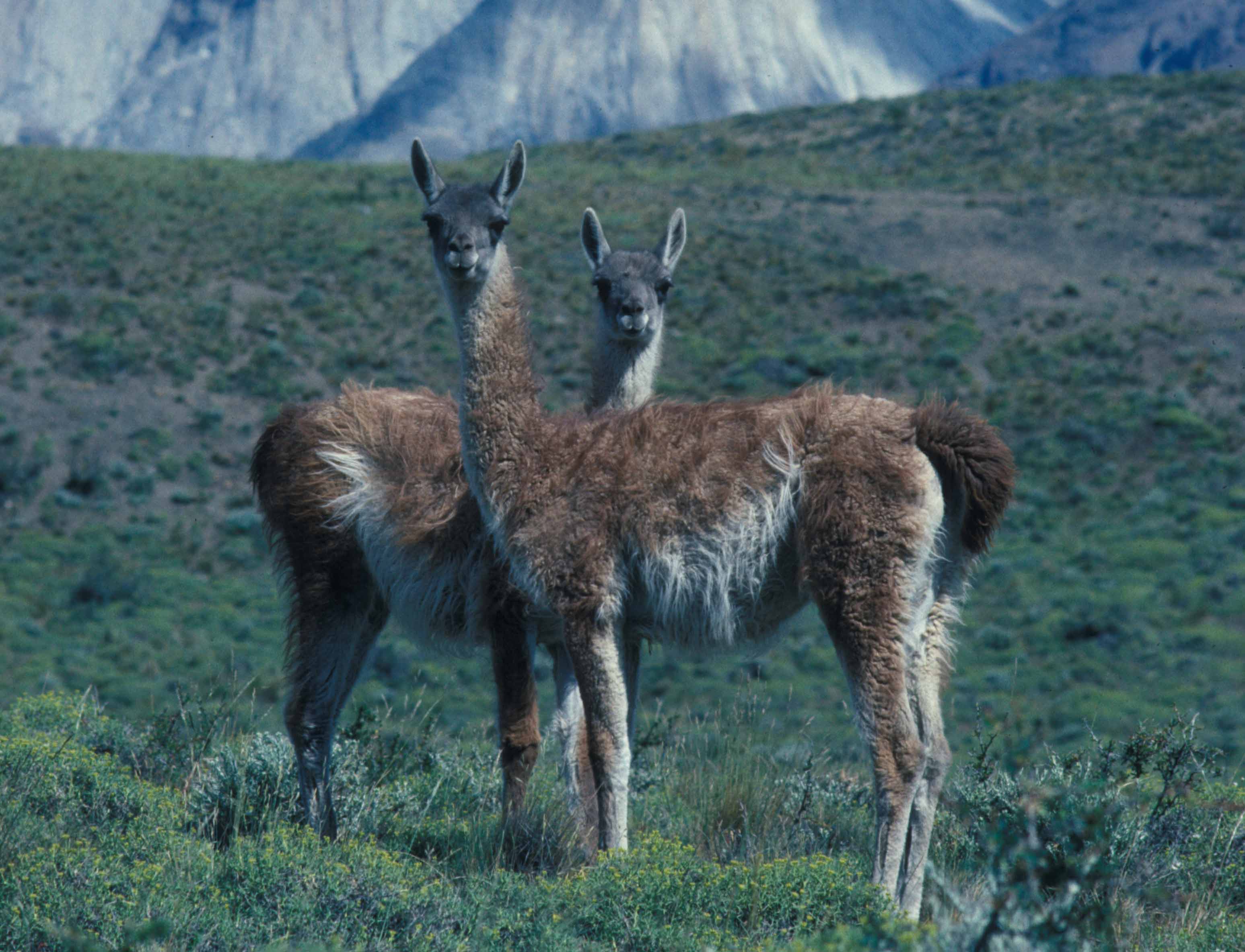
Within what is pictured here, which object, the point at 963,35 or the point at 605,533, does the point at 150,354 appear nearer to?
the point at 605,533

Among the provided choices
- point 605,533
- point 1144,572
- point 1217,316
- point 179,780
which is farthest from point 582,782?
point 1217,316

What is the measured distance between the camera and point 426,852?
5512mm

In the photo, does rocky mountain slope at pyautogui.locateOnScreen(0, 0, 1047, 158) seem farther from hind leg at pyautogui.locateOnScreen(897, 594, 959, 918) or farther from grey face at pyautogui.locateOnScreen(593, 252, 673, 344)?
hind leg at pyautogui.locateOnScreen(897, 594, 959, 918)

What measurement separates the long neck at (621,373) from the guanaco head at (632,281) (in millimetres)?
46

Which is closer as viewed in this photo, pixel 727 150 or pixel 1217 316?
pixel 1217 316

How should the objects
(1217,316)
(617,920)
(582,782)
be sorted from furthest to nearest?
(1217,316) → (582,782) → (617,920)

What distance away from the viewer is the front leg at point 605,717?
5.06 meters

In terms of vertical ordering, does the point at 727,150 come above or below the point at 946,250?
above

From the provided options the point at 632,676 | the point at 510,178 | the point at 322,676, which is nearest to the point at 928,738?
the point at 632,676

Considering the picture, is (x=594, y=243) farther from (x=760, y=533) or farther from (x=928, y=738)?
(x=928, y=738)

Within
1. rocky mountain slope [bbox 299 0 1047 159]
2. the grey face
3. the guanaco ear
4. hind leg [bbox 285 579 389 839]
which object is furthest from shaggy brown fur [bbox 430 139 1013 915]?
rocky mountain slope [bbox 299 0 1047 159]

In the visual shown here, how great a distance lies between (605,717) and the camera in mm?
5070

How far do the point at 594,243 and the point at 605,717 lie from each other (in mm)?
4231

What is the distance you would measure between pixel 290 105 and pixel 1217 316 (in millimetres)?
155177
